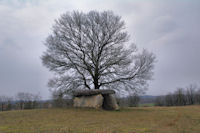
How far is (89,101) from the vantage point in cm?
1400

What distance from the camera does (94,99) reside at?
45.4 feet

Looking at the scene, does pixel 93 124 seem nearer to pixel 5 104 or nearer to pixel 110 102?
pixel 110 102

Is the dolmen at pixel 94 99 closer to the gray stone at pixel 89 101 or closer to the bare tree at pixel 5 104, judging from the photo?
the gray stone at pixel 89 101

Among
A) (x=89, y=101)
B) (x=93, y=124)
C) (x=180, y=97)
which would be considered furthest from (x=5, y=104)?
(x=180, y=97)

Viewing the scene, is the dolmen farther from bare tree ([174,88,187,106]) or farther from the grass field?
bare tree ([174,88,187,106])

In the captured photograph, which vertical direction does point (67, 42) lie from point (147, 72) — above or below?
above

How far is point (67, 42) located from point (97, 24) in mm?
3533

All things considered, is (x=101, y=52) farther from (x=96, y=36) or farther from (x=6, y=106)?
(x=6, y=106)

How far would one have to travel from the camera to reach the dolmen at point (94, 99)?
13.7 metres

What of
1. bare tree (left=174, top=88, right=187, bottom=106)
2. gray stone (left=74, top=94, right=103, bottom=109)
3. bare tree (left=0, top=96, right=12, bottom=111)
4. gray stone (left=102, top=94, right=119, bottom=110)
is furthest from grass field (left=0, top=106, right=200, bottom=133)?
bare tree (left=174, top=88, right=187, bottom=106)

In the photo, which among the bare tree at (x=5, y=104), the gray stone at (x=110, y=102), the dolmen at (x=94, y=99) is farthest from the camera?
the bare tree at (x=5, y=104)

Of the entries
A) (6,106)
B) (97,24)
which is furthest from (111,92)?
(6,106)

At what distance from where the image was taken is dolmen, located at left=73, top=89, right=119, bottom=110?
13672 millimetres

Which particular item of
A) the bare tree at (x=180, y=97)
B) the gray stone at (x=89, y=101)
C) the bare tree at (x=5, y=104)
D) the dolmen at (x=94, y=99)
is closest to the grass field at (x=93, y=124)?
the gray stone at (x=89, y=101)
